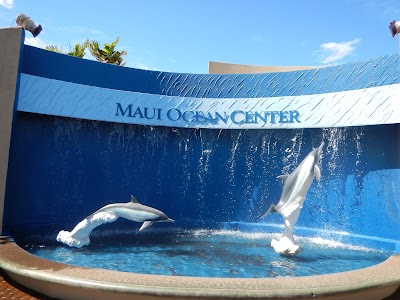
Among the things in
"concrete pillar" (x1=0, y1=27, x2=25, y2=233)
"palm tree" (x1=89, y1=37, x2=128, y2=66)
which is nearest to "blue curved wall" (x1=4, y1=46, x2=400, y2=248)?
"concrete pillar" (x1=0, y1=27, x2=25, y2=233)

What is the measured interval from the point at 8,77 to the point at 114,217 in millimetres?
4490

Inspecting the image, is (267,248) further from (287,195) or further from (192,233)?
(192,233)

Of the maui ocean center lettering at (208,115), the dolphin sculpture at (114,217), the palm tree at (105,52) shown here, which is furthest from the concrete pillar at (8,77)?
the palm tree at (105,52)

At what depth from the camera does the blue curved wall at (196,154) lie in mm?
10211

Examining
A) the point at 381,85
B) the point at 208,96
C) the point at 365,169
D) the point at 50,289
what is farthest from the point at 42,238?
the point at 381,85

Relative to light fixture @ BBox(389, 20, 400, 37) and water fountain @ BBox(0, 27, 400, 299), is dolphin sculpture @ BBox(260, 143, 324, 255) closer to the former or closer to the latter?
water fountain @ BBox(0, 27, 400, 299)

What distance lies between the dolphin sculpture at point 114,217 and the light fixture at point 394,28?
24.4 ft

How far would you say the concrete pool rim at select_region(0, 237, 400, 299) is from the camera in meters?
4.27

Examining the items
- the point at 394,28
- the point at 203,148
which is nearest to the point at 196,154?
the point at 203,148

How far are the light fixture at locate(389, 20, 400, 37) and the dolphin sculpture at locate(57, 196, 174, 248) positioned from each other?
24.4 ft

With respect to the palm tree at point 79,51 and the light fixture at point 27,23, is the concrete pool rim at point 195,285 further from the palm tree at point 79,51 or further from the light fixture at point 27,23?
the palm tree at point 79,51

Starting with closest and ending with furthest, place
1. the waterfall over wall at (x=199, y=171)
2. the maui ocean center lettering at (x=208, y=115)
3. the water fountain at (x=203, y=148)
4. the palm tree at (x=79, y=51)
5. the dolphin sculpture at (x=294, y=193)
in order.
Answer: the dolphin sculpture at (x=294, y=193) → the water fountain at (x=203, y=148) → the waterfall over wall at (x=199, y=171) → the maui ocean center lettering at (x=208, y=115) → the palm tree at (x=79, y=51)

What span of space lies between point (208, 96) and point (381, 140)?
5474 mm

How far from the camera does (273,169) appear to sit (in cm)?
1208
